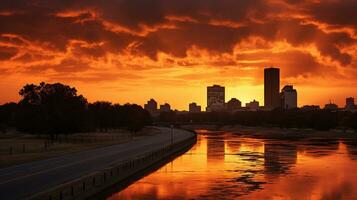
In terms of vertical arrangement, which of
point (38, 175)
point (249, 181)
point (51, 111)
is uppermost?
point (51, 111)

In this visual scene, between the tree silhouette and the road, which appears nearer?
the road

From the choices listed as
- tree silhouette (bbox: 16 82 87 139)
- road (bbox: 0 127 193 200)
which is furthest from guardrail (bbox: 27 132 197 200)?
tree silhouette (bbox: 16 82 87 139)

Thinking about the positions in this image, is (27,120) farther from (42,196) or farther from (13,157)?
(42,196)

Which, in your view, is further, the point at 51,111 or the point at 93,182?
the point at 51,111

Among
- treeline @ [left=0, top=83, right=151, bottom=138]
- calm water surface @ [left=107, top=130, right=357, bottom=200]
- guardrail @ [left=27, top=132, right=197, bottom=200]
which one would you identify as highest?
treeline @ [left=0, top=83, right=151, bottom=138]

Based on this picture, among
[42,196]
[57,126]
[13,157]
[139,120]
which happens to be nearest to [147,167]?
[13,157]

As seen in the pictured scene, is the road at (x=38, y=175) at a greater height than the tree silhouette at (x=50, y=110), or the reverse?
the tree silhouette at (x=50, y=110)

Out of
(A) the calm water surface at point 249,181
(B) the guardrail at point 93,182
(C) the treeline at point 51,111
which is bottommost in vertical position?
(A) the calm water surface at point 249,181

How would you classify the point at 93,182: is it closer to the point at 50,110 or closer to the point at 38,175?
the point at 38,175

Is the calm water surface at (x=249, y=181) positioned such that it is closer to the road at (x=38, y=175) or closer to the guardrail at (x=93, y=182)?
the guardrail at (x=93, y=182)

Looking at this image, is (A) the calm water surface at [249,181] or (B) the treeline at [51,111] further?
(B) the treeline at [51,111]

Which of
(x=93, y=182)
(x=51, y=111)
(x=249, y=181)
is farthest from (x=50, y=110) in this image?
(x=93, y=182)

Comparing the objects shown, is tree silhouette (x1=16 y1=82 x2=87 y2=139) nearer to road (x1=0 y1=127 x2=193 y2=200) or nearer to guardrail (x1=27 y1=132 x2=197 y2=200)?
guardrail (x1=27 y1=132 x2=197 y2=200)

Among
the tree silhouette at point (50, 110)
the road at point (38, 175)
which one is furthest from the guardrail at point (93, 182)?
the tree silhouette at point (50, 110)
